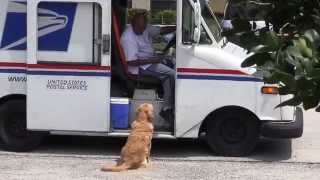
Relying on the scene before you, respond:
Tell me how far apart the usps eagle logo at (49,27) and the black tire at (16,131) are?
73 cm

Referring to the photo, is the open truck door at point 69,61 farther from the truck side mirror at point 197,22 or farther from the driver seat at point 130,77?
the truck side mirror at point 197,22

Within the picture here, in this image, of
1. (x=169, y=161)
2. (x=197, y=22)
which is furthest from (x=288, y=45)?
(x=169, y=161)

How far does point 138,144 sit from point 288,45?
588 cm

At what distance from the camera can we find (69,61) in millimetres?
7898

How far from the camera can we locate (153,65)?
821 centimetres

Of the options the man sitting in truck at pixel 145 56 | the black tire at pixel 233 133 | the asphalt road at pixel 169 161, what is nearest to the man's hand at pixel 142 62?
the man sitting in truck at pixel 145 56

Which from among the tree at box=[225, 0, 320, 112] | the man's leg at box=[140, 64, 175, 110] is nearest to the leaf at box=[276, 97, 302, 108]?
the tree at box=[225, 0, 320, 112]

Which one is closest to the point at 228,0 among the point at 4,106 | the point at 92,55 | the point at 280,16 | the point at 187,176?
the point at 280,16

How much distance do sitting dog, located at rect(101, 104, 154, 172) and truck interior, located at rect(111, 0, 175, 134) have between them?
54cm

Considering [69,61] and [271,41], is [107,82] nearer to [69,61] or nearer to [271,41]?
[69,61]

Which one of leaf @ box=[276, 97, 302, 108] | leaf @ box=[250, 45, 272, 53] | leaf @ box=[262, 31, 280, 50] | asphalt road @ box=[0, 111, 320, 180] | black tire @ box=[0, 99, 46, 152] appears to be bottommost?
asphalt road @ box=[0, 111, 320, 180]

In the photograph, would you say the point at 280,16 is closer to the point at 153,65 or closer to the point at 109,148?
the point at 153,65

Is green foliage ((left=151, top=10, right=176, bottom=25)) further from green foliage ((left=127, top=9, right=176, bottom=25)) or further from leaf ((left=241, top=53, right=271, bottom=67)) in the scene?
leaf ((left=241, top=53, right=271, bottom=67))

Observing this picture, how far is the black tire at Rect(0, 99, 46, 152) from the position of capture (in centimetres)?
819
